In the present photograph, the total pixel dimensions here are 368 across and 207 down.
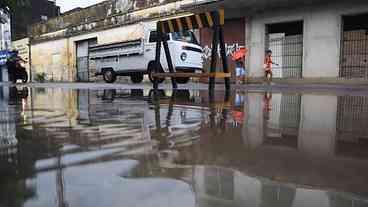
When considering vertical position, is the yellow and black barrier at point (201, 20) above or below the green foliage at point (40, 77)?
above

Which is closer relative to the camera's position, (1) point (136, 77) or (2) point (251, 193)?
(2) point (251, 193)

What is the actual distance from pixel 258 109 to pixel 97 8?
25.7m

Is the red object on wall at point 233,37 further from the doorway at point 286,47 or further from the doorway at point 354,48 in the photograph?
the doorway at point 354,48

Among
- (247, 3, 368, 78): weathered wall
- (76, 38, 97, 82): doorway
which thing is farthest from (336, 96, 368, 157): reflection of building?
(76, 38, 97, 82): doorway

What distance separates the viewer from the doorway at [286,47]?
1828 centimetres

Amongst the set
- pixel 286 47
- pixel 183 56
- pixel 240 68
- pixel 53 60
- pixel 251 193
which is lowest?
pixel 251 193

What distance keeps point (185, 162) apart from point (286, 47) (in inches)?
661

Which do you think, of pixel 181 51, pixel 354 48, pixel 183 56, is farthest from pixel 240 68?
pixel 354 48

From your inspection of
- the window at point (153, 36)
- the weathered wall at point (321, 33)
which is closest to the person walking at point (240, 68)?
the weathered wall at point (321, 33)

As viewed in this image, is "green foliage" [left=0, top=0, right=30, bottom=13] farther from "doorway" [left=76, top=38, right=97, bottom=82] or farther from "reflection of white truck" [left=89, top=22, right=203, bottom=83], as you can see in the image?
"doorway" [left=76, top=38, right=97, bottom=82]

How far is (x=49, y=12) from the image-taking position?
53.4 metres

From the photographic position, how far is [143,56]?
16.3m

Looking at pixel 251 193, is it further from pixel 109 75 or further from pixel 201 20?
pixel 109 75

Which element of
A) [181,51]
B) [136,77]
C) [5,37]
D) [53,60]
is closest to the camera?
[181,51]
